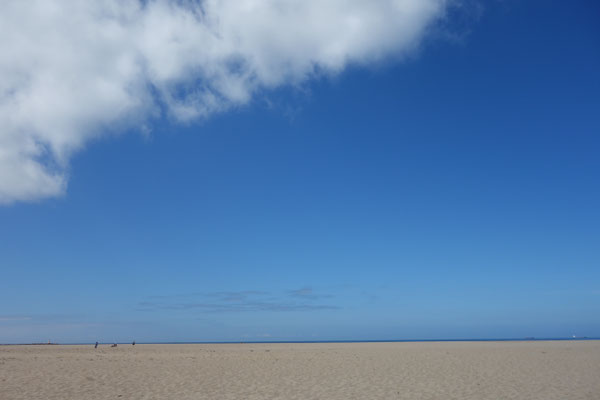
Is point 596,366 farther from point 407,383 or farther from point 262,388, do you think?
point 262,388

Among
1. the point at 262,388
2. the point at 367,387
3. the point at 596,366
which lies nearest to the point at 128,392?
the point at 262,388

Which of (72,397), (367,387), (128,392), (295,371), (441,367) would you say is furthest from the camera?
(441,367)

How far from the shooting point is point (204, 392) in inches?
733

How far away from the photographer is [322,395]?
17.8 m

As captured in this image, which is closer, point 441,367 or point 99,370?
point 99,370

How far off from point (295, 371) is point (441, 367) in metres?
9.83

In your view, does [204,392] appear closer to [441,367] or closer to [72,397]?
[72,397]

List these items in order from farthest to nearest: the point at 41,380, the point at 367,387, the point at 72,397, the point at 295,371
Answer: the point at 295,371, the point at 41,380, the point at 367,387, the point at 72,397

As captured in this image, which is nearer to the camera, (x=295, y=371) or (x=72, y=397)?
(x=72, y=397)

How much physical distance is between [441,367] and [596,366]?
1088 centimetres

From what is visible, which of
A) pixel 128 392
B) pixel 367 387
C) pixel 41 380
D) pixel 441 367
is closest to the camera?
pixel 128 392

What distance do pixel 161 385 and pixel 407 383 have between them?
12.0 metres

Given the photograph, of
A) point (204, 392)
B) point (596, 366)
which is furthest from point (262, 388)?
point (596, 366)

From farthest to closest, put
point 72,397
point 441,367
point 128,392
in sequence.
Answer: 1. point 441,367
2. point 128,392
3. point 72,397
